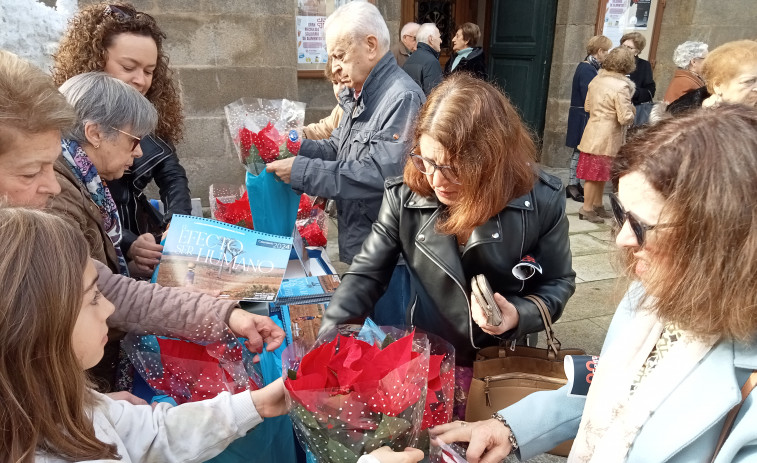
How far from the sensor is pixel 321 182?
7.60 feet

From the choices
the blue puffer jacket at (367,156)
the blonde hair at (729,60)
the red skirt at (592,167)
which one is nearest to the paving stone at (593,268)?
the red skirt at (592,167)

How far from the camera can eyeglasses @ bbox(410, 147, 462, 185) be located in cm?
156

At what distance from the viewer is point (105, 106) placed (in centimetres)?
176

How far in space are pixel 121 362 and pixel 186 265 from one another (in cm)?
38

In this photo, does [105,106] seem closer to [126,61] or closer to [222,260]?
[222,260]

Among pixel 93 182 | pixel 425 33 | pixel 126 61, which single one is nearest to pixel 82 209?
pixel 93 182

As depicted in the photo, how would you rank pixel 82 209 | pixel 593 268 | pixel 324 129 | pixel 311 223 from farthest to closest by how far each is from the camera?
1. pixel 593 268
2. pixel 324 129
3. pixel 311 223
4. pixel 82 209

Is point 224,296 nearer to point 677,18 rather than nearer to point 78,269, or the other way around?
point 78,269

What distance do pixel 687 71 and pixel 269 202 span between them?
493 centimetres

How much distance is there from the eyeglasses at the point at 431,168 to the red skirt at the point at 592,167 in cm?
459

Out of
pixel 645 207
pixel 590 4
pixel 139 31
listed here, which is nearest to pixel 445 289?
pixel 645 207

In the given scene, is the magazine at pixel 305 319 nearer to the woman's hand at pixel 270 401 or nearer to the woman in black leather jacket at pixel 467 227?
the woman in black leather jacket at pixel 467 227

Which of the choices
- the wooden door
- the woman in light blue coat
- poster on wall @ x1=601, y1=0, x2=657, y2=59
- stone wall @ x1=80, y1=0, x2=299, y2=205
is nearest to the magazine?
the woman in light blue coat

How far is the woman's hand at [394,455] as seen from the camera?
1.03 m
